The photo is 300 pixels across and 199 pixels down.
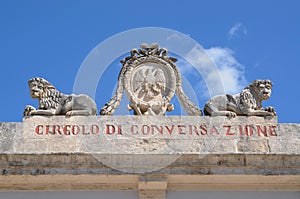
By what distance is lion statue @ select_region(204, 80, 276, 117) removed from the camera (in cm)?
1343

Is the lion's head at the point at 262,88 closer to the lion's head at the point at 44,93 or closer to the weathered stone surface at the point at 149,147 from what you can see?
the weathered stone surface at the point at 149,147

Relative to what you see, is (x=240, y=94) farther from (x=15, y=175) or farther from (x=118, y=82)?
(x=15, y=175)

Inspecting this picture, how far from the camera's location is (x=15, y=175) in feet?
39.9

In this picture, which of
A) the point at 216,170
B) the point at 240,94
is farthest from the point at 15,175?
the point at 240,94

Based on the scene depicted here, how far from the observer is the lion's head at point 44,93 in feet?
43.9

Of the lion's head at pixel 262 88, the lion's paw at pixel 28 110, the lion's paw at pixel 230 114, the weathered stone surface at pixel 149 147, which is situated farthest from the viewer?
the lion's head at pixel 262 88

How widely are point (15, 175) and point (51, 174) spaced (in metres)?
0.71

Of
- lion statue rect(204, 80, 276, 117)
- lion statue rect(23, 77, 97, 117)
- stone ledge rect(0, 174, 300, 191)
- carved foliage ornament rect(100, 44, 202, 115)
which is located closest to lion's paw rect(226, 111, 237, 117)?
lion statue rect(204, 80, 276, 117)

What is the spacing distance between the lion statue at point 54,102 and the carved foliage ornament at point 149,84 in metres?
0.39

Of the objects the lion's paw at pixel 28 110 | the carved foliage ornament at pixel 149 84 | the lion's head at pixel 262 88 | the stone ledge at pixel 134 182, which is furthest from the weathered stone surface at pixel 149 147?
the lion's head at pixel 262 88

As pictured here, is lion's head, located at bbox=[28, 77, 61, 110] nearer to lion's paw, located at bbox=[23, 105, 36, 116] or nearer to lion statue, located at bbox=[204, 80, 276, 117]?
lion's paw, located at bbox=[23, 105, 36, 116]

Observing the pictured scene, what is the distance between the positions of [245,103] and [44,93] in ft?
14.6

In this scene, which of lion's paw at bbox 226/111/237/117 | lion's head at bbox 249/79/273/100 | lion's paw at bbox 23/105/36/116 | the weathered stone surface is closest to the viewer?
the weathered stone surface

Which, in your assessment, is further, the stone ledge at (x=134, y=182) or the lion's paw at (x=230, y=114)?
the lion's paw at (x=230, y=114)
